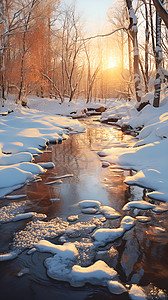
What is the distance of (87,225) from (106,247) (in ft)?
1.48

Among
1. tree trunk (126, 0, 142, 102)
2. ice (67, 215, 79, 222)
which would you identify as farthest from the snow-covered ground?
tree trunk (126, 0, 142, 102)

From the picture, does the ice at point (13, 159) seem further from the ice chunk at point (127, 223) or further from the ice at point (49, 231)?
the ice chunk at point (127, 223)

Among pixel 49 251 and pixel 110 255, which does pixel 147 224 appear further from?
pixel 49 251

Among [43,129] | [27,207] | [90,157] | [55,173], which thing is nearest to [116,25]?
[43,129]

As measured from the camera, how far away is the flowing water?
5.81ft

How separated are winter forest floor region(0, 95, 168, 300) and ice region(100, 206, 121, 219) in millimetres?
13

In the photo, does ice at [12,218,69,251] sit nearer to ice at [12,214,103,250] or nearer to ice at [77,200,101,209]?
ice at [12,214,103,250]

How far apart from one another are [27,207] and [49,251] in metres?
1.06

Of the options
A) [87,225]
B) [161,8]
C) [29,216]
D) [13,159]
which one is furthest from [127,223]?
[161,8]

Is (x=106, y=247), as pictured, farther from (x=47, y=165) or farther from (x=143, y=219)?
(x=47, y=165)

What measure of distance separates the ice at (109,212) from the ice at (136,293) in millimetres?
1111

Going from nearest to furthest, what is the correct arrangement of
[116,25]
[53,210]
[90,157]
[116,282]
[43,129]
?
1. [116,282]
2. [53,210]
3. [90,157]
4. [43,129]
5. [116,25]

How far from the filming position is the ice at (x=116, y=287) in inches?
68.6

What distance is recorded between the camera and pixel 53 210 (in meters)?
3.06
